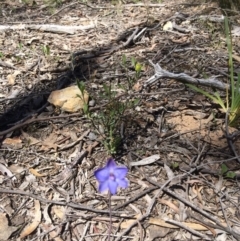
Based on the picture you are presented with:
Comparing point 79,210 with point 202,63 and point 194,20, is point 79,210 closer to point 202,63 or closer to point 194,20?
point 202,63

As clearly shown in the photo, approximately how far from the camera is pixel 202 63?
9.42 feet

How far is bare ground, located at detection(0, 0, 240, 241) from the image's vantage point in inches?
71.5

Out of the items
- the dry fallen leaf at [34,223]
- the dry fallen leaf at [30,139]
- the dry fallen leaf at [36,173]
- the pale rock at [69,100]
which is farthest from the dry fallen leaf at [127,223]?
the pale rock at [69,100]

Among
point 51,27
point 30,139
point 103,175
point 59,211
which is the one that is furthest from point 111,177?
point 51,27

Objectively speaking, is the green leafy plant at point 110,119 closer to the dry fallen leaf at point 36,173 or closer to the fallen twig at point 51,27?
the dry fallen leaf at point 36,173

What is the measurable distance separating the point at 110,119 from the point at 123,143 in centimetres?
15

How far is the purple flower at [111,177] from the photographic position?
1396 millimetres

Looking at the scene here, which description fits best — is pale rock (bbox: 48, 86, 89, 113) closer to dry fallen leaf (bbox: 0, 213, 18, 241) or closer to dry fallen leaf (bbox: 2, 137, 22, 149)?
dry fallen leaf (bbox: 2, 137, 22, 149)

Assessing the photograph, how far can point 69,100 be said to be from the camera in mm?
2447

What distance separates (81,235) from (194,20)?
258cm

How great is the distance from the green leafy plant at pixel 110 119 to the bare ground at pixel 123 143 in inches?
2.1

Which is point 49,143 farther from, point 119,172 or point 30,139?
point 119,172

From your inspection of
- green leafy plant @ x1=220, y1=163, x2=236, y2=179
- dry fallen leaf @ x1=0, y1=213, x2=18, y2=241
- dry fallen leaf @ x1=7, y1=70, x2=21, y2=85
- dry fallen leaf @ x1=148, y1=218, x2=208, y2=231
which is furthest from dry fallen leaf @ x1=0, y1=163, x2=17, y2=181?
green leafy plant @ x1=220, y1=163, x2=236, y2=179

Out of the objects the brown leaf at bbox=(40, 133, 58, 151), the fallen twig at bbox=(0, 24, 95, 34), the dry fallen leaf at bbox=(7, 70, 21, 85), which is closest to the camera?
the brown leaf at bbox=(40, 133, 58, 151)
